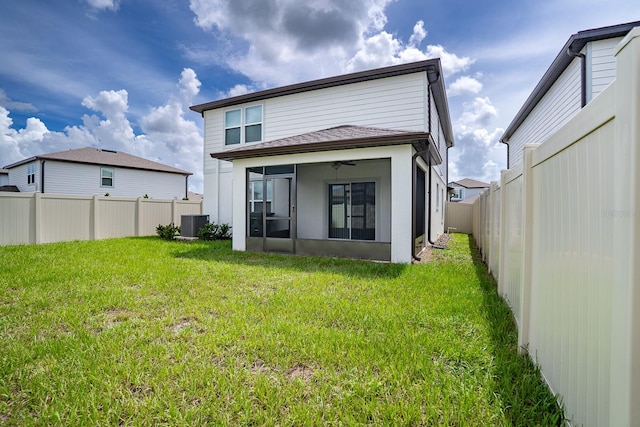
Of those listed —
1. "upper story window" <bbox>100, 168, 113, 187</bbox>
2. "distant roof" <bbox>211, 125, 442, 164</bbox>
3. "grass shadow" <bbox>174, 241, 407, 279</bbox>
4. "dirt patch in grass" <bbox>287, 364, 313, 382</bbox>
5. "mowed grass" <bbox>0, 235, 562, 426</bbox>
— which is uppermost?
"upper story window" <bbox>100, 168, 113, 187</bbox>

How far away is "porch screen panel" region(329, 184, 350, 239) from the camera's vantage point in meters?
11.1

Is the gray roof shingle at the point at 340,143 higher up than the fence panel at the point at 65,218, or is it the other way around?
the gray roof shingle at the point at 340,143

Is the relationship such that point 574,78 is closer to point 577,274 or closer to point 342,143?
point 342,143

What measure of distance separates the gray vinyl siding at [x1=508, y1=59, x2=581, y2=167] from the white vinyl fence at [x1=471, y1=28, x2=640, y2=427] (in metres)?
4.83

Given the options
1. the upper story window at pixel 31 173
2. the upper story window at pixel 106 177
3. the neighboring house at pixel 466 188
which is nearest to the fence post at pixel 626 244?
the upper story window at pixel 106 177

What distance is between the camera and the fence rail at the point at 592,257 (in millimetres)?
1139

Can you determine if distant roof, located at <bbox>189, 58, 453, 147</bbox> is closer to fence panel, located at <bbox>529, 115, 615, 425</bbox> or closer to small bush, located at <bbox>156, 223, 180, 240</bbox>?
small bush, located at <bbox>156, 223, 180, 240</bbox>

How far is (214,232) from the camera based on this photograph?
487 inches

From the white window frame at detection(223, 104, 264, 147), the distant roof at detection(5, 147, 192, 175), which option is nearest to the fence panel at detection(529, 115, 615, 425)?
the white window frame at detection(223, 104, 264, 147)

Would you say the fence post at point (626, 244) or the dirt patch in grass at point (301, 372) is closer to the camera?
the fence post at point (626, 244)

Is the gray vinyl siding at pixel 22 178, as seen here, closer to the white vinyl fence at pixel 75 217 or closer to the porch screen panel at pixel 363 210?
the white vinyl fence at pixel 75 217

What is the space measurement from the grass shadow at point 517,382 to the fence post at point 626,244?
0.94 meters

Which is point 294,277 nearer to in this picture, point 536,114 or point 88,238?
point 88,238

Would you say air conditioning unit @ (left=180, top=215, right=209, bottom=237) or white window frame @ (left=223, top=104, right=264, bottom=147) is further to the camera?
white window frame @ (left=223, top=104, right=264, bottom=147)
